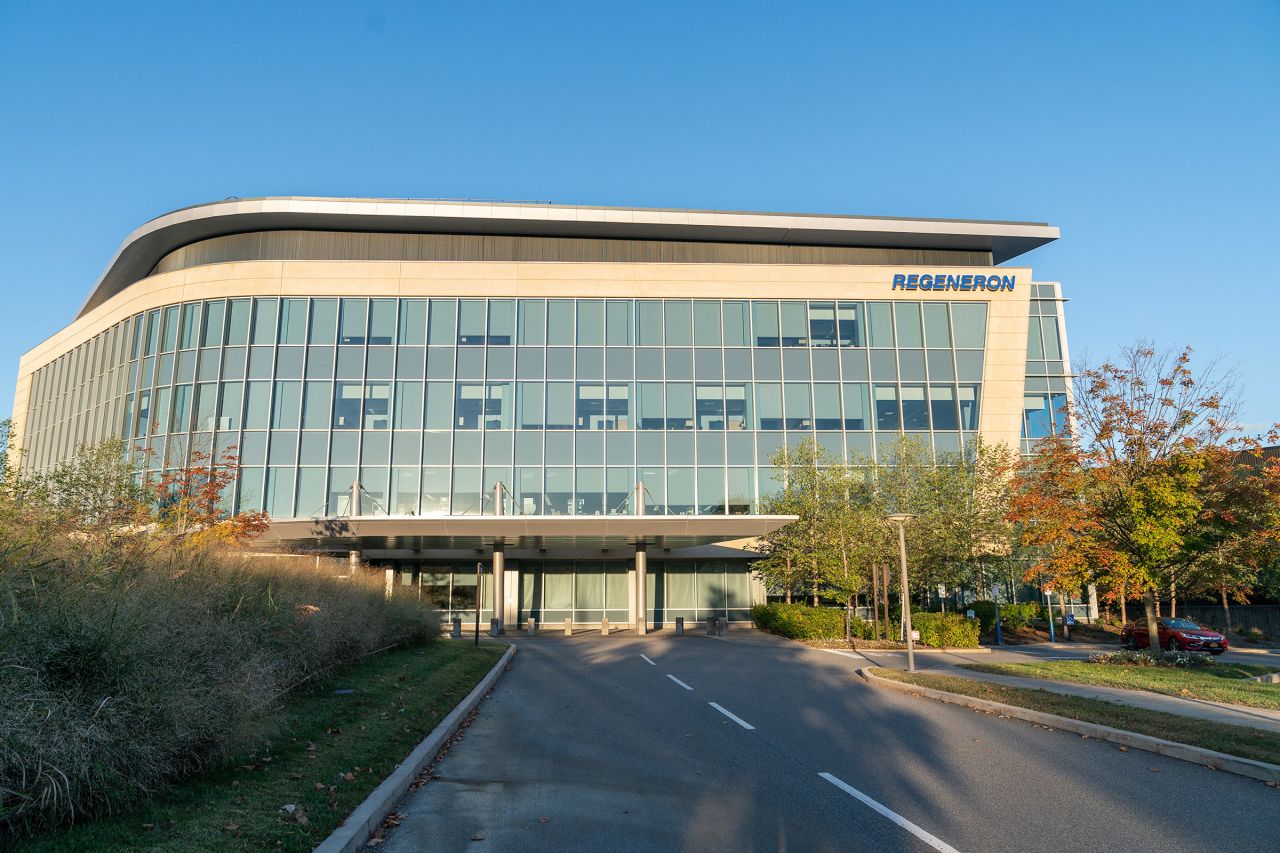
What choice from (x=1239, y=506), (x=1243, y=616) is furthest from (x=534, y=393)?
(x=1243, y=616)

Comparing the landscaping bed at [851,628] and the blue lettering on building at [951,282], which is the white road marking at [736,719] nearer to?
the landscaping bed at [851,628]

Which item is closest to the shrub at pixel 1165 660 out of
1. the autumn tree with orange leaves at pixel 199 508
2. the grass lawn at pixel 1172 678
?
the grass lawn at pixel 1172 678

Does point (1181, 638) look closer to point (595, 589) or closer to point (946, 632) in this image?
point (946, 632)

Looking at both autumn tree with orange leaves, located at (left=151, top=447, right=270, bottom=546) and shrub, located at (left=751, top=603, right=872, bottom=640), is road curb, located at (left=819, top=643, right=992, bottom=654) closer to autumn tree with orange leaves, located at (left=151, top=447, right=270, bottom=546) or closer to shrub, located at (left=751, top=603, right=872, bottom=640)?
shrub, located at (left=751, top=603, right=872, bottom=640)

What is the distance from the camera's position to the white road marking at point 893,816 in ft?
21.1

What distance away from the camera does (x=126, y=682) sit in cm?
665

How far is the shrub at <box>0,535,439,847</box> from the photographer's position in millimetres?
5625

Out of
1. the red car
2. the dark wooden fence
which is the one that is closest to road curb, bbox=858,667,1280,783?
the red car

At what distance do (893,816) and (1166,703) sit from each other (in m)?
9.57

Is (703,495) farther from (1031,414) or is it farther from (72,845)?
(72,845)

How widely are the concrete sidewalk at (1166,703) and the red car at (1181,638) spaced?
13912mm

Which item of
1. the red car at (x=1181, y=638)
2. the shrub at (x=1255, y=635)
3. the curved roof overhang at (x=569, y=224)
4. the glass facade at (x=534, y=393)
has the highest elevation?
the curved roof overhang at (x=569, y=224)

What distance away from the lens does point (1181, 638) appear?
29.0m

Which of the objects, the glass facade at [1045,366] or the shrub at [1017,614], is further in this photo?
the glass facade at [1045,366]
